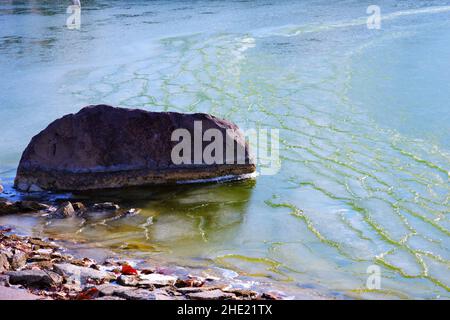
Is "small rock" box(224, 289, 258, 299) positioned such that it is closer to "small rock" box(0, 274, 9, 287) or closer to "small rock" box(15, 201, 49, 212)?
"small rock" box(0, 274, 9, 287)

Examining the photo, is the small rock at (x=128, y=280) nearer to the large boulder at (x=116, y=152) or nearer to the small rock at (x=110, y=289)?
the small rock at (x=110, y=289)

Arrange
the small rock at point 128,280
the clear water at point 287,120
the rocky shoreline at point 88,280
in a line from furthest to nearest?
the clear water at point 287,120, the small rock at point 128,280, the rocky shoreline at point 88,280

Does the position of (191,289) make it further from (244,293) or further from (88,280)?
(88,280)

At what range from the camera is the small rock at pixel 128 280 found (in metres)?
6.77

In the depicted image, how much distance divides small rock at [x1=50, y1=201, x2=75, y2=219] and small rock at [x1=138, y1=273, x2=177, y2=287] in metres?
2.46

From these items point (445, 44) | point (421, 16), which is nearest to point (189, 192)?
point (445, 44)

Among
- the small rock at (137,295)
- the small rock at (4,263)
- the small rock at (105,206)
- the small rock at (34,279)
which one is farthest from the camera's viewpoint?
the small rock at (105,206)

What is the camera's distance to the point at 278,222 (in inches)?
375

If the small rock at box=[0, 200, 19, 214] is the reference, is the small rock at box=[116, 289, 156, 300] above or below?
above

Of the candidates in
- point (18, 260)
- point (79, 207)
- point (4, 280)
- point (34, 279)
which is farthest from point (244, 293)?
point (79, 207)

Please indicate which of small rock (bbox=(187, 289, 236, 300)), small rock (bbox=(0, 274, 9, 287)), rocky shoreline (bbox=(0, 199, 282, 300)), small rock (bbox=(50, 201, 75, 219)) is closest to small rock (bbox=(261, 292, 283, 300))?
rocky shoreline (bbox=(0, 199, 282, 300))

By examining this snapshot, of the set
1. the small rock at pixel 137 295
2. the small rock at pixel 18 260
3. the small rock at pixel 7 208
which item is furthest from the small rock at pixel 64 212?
the small rock at pixel 137 295

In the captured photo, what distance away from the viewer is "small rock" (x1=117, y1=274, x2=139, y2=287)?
6.77 meters

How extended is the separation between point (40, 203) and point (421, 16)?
2467cm
